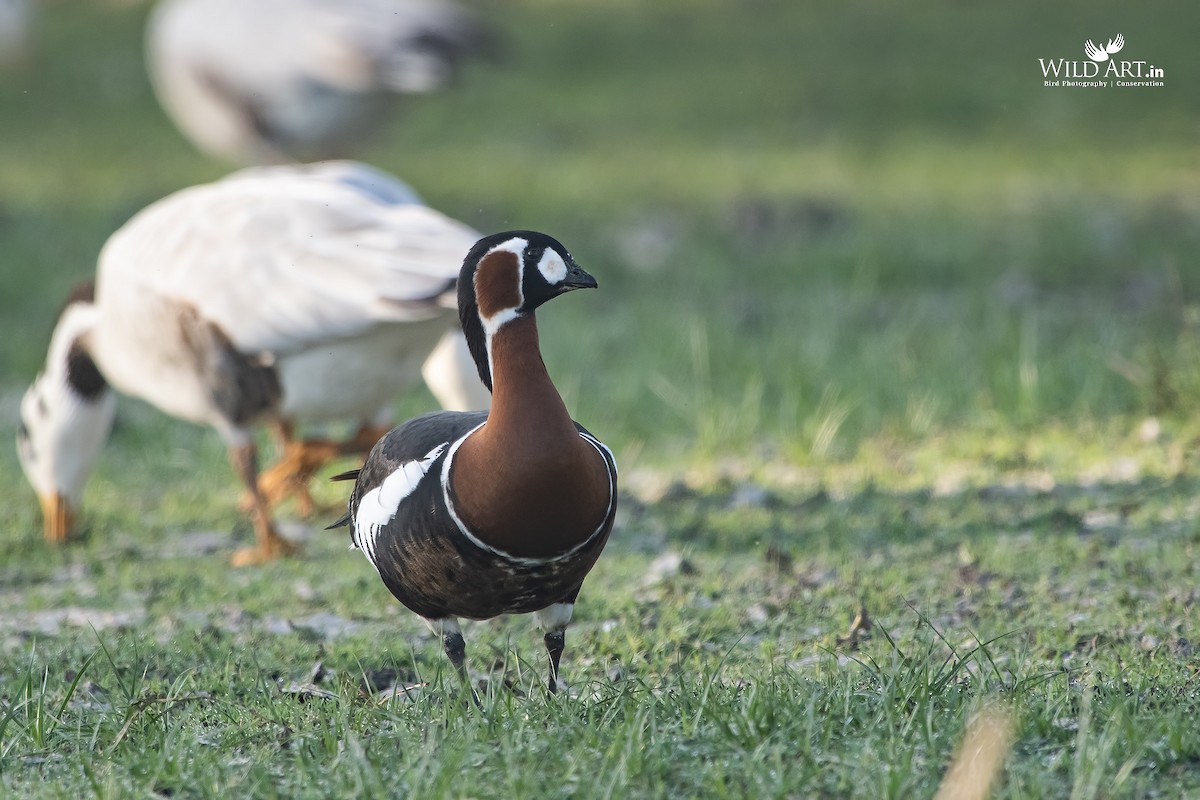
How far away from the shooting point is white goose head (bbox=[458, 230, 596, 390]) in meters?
3.37

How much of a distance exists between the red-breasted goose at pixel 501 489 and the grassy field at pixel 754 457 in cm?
25

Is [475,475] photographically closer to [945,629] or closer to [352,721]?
[352,721]

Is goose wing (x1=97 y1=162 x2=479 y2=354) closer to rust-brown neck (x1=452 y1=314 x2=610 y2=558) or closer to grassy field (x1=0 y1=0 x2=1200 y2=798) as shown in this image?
grassy field (x1=0 y1=0 x2=1200 y2=798)

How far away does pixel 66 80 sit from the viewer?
14.0 metres

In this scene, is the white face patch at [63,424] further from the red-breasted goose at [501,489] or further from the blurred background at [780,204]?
the red-breasted goose at [501,489]

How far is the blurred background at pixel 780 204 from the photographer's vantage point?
6.51 meters

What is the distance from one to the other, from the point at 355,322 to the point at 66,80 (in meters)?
10.2

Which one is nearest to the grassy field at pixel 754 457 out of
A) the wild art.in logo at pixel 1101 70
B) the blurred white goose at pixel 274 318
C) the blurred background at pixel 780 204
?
the blurred background at pixel 780 204

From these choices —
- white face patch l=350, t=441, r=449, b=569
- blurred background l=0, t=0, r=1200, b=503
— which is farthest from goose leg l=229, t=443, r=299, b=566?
white face patch l=350, t=441, r=449, b=569

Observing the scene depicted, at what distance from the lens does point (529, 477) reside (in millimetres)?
3178

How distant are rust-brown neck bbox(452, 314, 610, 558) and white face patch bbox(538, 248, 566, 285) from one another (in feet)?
0.70

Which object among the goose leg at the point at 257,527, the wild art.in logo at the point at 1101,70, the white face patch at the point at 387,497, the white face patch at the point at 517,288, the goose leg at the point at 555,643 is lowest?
the goose leg at the point at 257,527

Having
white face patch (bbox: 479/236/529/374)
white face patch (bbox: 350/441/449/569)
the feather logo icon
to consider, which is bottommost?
white face patch (bbox: 350/441/449/569)

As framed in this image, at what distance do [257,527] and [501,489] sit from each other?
2.51 meters
